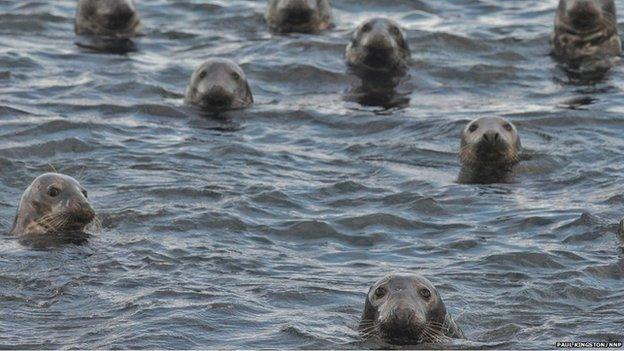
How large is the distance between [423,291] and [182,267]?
297cm

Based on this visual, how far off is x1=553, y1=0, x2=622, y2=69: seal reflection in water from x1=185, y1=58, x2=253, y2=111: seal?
4.68 metres

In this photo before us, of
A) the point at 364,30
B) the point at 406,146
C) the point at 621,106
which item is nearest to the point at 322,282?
the point at 406,146

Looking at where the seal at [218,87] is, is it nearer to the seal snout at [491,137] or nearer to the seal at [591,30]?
the seal snout at [491,137]

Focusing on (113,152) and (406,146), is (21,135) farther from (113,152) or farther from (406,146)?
(406,146)

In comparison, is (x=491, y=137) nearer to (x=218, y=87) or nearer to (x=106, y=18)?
(x=218, y=87)

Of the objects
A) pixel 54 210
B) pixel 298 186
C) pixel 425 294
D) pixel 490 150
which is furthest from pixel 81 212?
pixel 490 150

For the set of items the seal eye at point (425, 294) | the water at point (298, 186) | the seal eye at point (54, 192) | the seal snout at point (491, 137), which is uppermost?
the seal eye at point (425, 294)

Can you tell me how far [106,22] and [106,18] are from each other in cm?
6

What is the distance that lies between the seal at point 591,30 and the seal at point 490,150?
4.33 metres

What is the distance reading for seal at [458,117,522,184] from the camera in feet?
60.2

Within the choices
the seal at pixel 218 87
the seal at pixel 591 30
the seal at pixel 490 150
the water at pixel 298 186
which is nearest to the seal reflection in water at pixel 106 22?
the water at pixel 298 186

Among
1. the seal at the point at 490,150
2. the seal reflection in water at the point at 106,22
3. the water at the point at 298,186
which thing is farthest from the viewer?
the seal reflection in water at the point at 106,22

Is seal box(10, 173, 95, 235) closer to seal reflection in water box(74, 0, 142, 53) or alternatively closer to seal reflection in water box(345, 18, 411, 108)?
seal reflection in water box(345, 18, 411, 108)

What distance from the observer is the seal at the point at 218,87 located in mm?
20844
